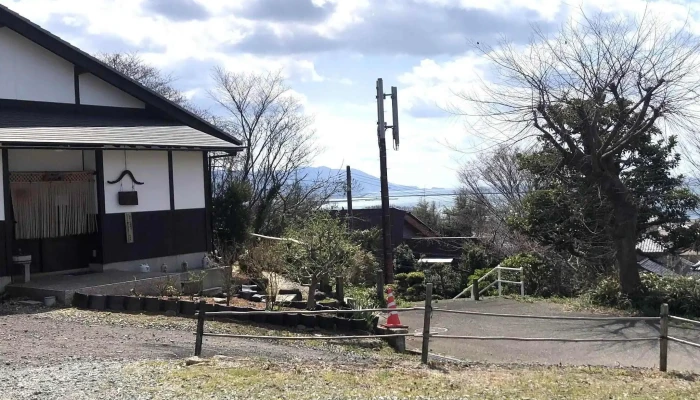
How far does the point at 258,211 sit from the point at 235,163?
616 centimetres

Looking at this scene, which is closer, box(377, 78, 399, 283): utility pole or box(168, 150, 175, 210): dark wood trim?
box(168, 150, 175, 210): dark wood trim

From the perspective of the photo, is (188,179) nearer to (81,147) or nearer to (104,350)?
(81,147)

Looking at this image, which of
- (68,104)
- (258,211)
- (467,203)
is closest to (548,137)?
(68,104)

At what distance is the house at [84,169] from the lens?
13.8 metres

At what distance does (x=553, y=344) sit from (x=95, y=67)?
11.0m

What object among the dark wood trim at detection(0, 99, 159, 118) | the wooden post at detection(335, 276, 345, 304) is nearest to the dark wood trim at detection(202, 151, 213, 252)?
the dark wood trim at detection(0, 99, 159, 118)

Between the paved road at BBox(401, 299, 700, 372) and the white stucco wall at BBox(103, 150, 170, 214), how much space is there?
5964 millimetres

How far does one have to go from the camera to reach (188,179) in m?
16.7

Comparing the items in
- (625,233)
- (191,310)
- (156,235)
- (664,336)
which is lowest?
(664,336)

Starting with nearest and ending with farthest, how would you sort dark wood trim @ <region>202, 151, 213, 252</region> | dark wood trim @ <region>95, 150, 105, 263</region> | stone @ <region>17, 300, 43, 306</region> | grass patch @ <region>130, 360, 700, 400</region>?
grass patch @ <region>130, 360, 700, 400</region>
stone @ <region>17, 300, 43, 306</region>
dark wood trim @ <region>95, 150, 105, 263</region>
dark wood trim @ <region>202, 151, 213, 252</region>

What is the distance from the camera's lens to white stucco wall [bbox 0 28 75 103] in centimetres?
1459

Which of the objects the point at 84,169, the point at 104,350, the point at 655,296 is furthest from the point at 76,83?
the point at 655,296

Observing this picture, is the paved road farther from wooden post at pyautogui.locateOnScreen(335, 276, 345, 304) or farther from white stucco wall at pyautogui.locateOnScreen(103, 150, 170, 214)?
white stucco wall at pyautogui.locateOnScreen(103, 150, 170, 214)

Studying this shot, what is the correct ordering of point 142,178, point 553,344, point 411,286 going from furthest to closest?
point 411,286, point 142,178, point 553,344
